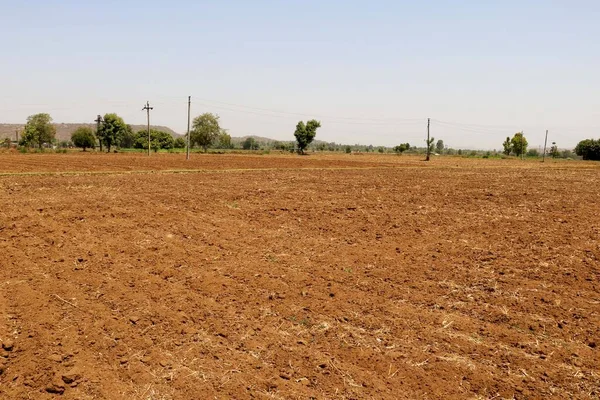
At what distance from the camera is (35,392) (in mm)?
3912

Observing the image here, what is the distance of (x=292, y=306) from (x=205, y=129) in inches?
3587

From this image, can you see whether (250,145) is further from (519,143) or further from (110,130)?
(519,143)

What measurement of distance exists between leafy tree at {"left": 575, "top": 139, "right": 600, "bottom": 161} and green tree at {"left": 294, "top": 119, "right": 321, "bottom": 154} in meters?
61.5

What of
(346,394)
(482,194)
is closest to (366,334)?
(346,394)

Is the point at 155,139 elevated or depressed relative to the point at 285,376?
elevated

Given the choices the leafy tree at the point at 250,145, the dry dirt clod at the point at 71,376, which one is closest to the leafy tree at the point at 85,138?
the leafy tree at the point at 250,145

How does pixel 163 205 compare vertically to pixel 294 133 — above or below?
below

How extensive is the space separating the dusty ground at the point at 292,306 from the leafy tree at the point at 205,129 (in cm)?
8374

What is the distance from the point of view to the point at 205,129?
92.6m

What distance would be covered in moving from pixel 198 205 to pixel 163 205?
3.54 feet

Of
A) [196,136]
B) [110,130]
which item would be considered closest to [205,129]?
[196,136]

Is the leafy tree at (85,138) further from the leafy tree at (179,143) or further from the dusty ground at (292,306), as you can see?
the dusty ground at (292,306)

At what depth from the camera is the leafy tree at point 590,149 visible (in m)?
89.0

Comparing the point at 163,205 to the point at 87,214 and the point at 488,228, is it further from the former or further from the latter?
the point at 488,228
